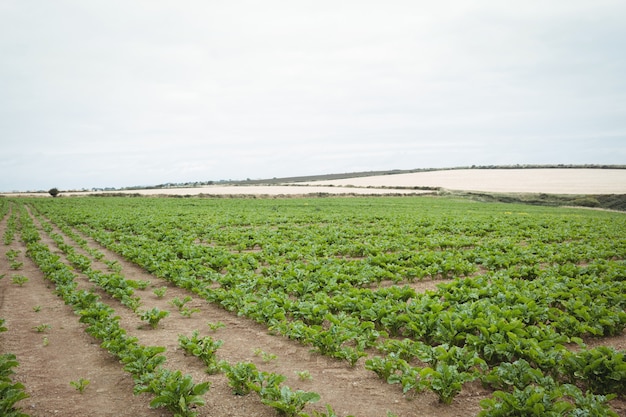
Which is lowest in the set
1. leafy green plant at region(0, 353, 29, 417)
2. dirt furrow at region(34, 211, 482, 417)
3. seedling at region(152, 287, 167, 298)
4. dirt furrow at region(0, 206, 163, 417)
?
dirt furrow at region(34, 211, 482, 417)

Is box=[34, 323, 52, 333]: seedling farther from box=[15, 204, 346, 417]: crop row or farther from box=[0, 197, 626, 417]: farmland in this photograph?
box=[15, 204, 346, 417]: crop row

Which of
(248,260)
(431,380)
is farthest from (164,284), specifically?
(431,380)

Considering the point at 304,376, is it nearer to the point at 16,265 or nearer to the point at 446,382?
the point at 446,382

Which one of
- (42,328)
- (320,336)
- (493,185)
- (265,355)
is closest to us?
(265,355)

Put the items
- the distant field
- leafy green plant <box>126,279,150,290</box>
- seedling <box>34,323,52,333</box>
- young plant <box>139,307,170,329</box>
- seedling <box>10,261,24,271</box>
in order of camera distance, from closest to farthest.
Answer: seedling <box>34,323,52,333</box> → young plant <box>139,307,170,329</box> → leafy green plant <box>126,279,150,290</box> → seedling <box>10,261,24,271</box> → the distant field

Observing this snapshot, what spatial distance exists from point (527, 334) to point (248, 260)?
31.9ft

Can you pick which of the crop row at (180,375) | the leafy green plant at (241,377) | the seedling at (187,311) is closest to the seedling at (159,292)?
the seedling at (187,311)

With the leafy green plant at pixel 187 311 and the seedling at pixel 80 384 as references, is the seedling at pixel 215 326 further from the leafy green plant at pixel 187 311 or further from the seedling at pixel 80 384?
the seedling at pixel 80 384

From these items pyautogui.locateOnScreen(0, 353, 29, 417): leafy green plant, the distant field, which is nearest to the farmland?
pyautogui.locateOnScreen(0, 353, 29, 417): leafy green plant

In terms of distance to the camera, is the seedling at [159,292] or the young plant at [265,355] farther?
the seedling at [159,292]

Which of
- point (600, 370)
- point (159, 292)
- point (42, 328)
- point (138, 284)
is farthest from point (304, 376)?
point (138, 284)

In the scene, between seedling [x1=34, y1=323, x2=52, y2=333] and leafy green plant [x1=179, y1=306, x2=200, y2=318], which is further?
leafy green plant [x1=179, y1=306, x2=200, y2=318]

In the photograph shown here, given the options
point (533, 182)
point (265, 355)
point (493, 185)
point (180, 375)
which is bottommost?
point (265, 355)

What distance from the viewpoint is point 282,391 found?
5207 mm
